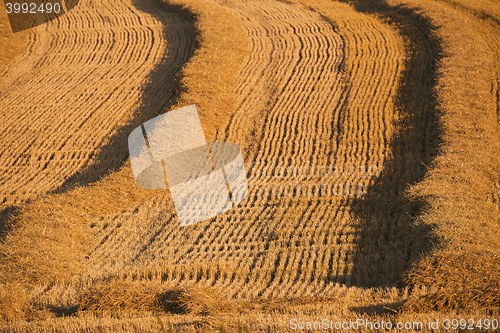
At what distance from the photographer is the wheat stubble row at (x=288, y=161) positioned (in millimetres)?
7992

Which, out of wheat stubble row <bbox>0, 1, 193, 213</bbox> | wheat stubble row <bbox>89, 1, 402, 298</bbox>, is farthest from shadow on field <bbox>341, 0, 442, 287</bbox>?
wheat stubble row <bbox>0, 1, 193, 213</bbox>

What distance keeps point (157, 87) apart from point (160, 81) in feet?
1.88

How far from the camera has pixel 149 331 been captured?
5.27 meters

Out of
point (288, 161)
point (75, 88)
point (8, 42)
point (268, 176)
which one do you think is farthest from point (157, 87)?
point (8, 42)

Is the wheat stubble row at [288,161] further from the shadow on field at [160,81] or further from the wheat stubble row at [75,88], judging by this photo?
the wheat stubble row at [75,88]

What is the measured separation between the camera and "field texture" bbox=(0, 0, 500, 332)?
6.71 meters

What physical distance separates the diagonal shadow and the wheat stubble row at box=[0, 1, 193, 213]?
11 centimetres

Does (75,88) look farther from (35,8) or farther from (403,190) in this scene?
(403,190)

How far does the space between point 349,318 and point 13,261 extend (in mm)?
7171

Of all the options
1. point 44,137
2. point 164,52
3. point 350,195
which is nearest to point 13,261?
point 44,137

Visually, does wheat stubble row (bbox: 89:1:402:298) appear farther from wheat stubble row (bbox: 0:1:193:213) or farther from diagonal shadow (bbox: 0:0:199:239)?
wheat stubble row (bbox: 0:1:193:213)

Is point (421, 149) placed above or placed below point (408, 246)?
above

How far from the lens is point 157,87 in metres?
16.4

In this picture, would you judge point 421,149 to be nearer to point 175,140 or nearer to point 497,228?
point 497,228
